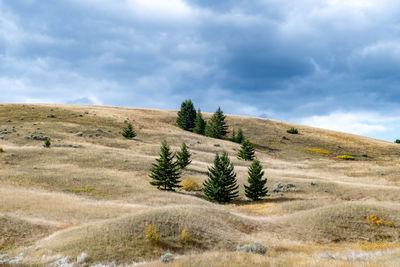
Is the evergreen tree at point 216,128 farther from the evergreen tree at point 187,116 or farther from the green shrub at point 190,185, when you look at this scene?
the green shrub at point 190,185

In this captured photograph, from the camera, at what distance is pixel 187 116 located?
99500mm

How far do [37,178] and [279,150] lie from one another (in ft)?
210

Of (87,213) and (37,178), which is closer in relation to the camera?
(87,213)

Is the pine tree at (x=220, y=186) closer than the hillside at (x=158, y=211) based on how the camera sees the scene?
No

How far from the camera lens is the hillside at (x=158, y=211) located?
1388 cm

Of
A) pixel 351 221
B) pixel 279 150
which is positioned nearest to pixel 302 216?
pixel 351 221

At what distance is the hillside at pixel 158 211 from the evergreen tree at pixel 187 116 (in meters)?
30.6

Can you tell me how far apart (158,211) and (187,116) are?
8146cm

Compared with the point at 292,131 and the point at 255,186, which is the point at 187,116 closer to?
the point at 292,131

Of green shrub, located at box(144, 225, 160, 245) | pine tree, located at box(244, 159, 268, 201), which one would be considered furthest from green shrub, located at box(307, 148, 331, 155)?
green shrub, located at box(144, 225, 160, 245)

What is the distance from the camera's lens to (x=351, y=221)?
22.9 m

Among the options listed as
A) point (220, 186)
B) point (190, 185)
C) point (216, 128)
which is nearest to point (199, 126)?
point (216, 128)

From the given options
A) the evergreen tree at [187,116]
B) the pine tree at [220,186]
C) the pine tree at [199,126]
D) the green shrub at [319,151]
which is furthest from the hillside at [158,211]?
the evergreen tree at [187,116]

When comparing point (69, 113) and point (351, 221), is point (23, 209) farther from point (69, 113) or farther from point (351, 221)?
point (69, 113)
